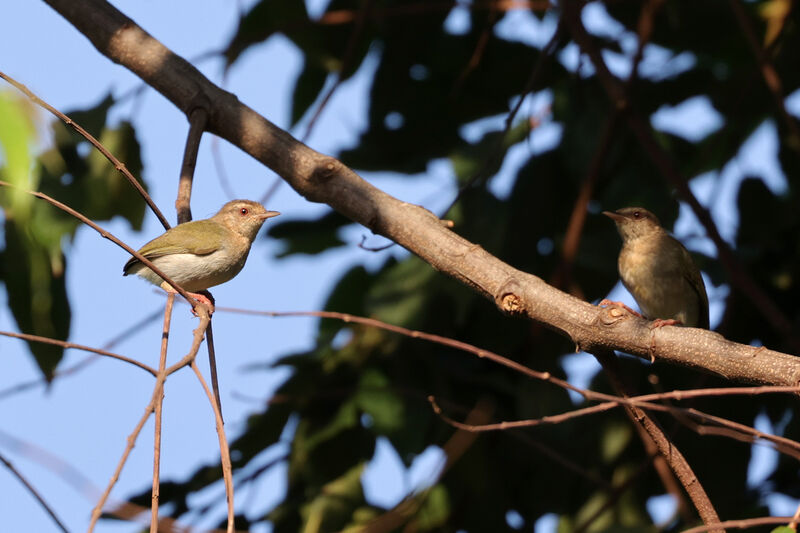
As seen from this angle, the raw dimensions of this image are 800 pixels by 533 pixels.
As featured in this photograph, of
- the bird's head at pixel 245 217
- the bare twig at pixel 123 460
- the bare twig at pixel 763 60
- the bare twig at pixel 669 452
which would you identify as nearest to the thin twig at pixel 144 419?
the bare twig at pixel 123 460

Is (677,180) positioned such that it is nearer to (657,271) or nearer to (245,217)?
(657,271)

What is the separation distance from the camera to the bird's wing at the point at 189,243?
13.5 feet

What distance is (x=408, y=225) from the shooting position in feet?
10.0

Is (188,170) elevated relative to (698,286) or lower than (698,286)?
elevated

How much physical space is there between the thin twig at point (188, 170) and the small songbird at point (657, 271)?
2367 millimetres

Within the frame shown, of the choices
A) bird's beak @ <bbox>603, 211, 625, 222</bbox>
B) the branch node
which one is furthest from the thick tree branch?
bird's beak @ <bbox>603, 211, 625, 222</bbox>

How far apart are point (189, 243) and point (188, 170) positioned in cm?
98

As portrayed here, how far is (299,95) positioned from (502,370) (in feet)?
6.59

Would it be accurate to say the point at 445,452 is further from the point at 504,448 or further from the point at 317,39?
the point at 317,39

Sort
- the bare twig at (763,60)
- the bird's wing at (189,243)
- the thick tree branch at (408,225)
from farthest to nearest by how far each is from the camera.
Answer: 1. the bare twig at (763,60)
2. the bird's wing at (189,243)
3. the thick tree branch at (408,225)

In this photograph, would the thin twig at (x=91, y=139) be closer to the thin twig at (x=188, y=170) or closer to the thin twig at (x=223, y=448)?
the thin twig at (x=188, y=170)

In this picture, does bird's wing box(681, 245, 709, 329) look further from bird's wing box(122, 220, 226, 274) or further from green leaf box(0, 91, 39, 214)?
green leaf box(0, 91, 39, 214)

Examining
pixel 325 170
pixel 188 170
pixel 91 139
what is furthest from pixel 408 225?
pixel 91 139

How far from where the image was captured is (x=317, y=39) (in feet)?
17.0
